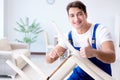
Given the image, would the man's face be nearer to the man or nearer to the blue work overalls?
the man

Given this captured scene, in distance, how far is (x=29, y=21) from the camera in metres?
7.54

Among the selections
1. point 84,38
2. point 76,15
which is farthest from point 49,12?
point 76,15

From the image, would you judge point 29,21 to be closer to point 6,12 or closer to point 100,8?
point 6,12

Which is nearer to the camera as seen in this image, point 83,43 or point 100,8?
point 83,43

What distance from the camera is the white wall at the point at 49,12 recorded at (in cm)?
744

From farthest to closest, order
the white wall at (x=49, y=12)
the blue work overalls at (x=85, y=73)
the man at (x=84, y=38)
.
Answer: the white wall at (x=49, y=12) → the blue work overalls at (x=85, y=73) → the man at (x=84, y=38)

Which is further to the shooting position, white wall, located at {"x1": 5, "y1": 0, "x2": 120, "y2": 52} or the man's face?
white wall, located at {"x1": 5, "y1": 0, "x2": 120, "y2": 52}

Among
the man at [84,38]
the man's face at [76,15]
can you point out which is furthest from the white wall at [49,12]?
the man's face at [76,15]

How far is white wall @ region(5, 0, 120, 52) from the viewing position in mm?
7438

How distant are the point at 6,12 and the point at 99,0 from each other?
3.05m

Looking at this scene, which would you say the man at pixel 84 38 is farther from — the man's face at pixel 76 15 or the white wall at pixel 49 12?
the white wall at pixel 49 12

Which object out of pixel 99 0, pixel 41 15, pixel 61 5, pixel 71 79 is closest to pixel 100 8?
pixel 99 0

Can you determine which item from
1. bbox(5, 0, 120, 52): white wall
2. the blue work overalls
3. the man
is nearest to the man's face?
the man

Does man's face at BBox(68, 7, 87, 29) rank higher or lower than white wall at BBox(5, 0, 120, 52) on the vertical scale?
lower
